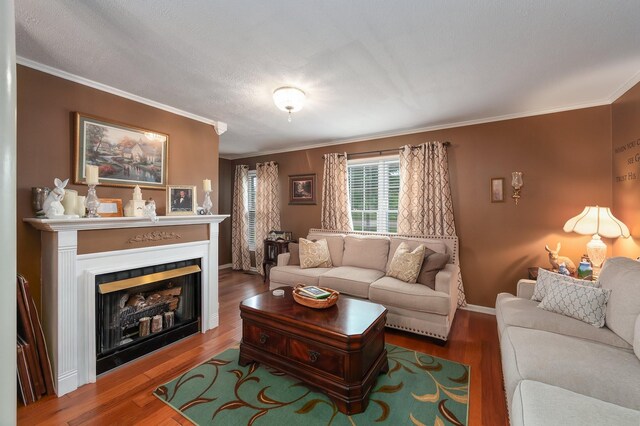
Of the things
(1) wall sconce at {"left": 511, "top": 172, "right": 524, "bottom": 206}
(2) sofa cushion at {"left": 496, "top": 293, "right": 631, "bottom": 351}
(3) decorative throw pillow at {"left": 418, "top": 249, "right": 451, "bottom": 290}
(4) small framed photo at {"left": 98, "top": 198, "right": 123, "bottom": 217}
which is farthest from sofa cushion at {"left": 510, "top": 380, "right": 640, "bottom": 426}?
(4) small framed photo at {"left": 98, "top": 198, "right": 123, "bottom": 217}

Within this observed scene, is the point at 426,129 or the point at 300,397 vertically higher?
the point at 426,129

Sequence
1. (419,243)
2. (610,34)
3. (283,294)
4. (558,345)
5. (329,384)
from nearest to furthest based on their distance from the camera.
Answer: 1. (558,345)
2. (610,34)
3. (329,384)
4. (283,294)
5. (419,243)

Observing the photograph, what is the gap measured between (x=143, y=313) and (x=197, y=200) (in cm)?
131

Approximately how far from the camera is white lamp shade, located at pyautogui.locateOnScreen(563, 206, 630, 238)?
2472mm

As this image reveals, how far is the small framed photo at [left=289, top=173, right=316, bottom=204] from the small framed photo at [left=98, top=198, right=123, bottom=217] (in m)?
2.87

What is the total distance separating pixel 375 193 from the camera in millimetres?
4383

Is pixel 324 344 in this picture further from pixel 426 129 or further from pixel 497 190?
pixel 426 129

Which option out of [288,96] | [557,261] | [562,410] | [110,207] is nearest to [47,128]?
[110,207]

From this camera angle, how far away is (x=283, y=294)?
2.67 m

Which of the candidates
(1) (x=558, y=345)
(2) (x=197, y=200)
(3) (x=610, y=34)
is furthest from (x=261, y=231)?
(3) (x=610, y=34)

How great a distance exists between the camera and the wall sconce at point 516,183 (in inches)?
129

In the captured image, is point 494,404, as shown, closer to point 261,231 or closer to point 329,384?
point 329,384

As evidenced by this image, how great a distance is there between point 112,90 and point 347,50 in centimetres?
219

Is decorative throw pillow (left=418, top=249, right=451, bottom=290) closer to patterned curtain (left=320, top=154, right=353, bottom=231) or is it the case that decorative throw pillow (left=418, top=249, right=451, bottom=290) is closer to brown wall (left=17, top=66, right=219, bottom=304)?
patterned curtain (left=320, top=154, right=353, bottom=231)
